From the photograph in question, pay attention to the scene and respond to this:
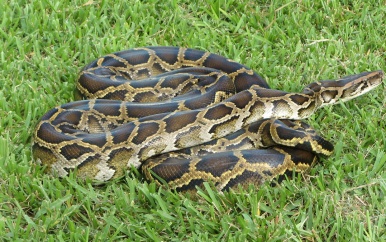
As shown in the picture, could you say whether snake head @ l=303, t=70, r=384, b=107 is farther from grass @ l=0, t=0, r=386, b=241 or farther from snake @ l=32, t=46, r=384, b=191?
grass @ l=0, t=0, r=386, b=241

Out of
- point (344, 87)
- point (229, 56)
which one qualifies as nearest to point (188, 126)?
point (344, 87)

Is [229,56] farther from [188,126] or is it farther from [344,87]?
[188,126]

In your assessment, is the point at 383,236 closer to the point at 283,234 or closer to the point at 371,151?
the point at 283,234

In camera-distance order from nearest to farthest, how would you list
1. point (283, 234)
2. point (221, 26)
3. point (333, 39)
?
point (283, 234) → point (333, 39) → point (221, 26)

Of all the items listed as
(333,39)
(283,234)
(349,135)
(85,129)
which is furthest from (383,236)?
(333,39)

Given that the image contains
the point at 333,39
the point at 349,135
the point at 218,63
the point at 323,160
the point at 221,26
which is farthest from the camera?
the point at 221,26

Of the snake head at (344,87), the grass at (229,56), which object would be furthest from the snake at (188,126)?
the grass at (229,56)

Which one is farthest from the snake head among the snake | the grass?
the grass
